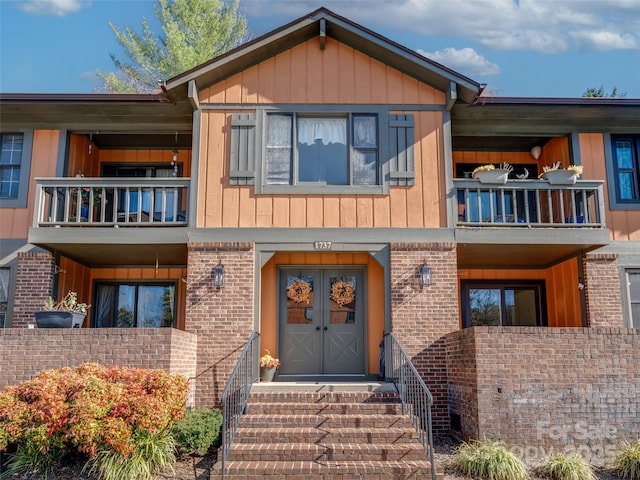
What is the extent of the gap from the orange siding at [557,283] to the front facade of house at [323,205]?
6 centimetres

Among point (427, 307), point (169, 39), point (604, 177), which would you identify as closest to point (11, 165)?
point (427, 307)

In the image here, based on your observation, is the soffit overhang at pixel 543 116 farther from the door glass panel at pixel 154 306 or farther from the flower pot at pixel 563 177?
the door glass panel at pixel 154 306

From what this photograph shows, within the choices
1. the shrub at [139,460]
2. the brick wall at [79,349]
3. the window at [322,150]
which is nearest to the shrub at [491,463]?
the shrub at [139,460]

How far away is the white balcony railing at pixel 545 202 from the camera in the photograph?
11.2 meters

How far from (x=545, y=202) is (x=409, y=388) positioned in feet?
16.8

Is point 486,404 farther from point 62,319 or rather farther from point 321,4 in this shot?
point 321,4

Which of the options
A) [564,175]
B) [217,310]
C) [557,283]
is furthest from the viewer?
[557,283]

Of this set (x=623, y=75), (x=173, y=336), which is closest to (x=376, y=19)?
(x=623, y=75)

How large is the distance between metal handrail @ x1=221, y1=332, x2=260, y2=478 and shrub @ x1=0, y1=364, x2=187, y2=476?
90 centimetres

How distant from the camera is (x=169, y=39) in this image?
2286 cm

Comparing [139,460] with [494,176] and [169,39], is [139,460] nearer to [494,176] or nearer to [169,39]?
[494,176]

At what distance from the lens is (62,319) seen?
984 centimetres

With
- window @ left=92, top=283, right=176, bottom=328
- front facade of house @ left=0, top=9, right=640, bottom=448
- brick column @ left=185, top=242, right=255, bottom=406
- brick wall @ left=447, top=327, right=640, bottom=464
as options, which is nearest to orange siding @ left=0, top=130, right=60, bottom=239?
front facade of house @ left=0, top=9, right=640, bottom=448

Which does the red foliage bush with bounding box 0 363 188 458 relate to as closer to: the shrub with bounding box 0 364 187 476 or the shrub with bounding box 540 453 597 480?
the shrub with bounding box 0 364 187 476
